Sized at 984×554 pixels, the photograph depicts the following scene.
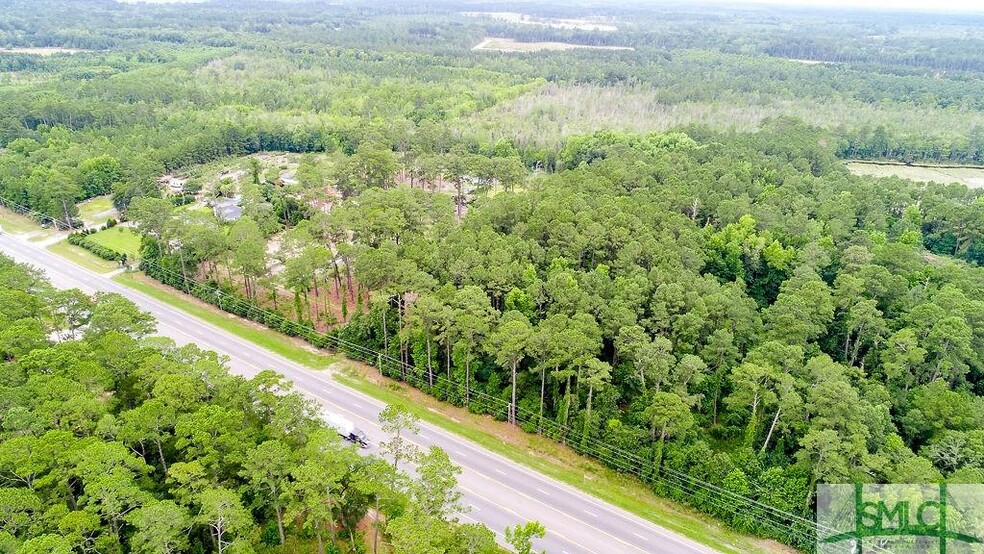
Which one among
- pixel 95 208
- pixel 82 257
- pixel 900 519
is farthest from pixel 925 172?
pixel 95 208

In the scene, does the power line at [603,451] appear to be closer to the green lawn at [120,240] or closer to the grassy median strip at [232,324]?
the grassy median strip at [232,324]

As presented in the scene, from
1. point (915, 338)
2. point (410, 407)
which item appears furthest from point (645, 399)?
point (915, 338)

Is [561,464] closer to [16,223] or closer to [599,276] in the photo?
[599,276]

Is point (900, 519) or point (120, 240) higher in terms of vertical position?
point (900, 519)

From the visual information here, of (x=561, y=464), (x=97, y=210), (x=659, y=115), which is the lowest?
(x=561, y=464)

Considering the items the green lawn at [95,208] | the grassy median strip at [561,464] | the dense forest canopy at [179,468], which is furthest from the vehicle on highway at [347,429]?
the green lawn at [95,208]

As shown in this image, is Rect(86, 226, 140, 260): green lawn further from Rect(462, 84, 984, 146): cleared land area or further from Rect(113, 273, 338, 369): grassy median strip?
Rect(462, 84, 984, 146): cleared land area

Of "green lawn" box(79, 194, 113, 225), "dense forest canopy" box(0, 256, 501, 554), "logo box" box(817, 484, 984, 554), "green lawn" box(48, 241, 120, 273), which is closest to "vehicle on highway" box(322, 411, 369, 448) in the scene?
"dense forest canopy" box(0, 256, 501, 554)
